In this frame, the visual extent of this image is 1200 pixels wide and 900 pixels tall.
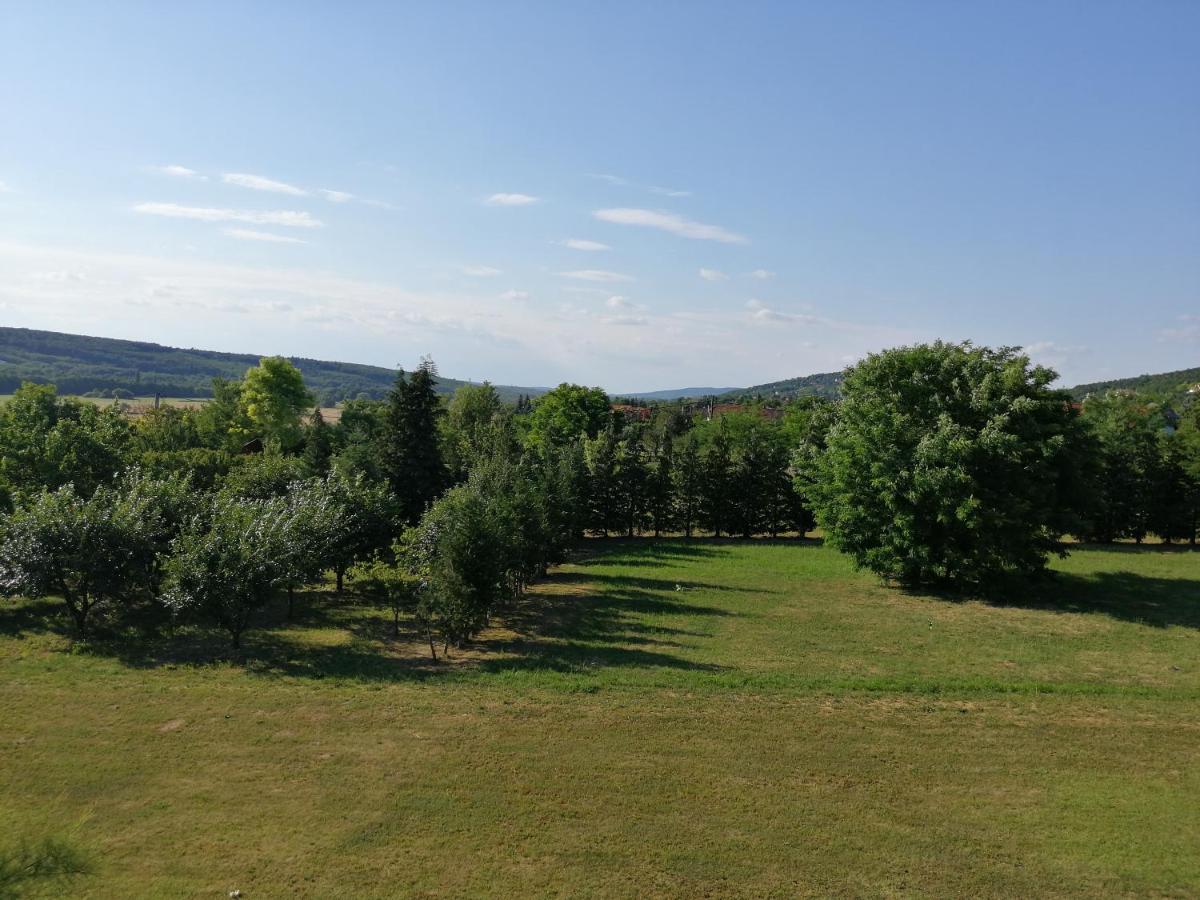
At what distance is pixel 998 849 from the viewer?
38.8 feet

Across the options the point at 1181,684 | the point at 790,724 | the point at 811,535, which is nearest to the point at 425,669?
the point at 790,724

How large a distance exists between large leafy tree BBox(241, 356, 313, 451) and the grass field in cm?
3532

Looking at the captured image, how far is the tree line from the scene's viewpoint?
22.7 metres

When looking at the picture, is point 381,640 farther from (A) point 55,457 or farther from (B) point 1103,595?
(B) point 1103,595

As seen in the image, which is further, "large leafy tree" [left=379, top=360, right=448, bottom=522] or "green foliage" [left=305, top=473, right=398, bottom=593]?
"large leafy tree" [left=379, top=360, right=448, bottom=522]

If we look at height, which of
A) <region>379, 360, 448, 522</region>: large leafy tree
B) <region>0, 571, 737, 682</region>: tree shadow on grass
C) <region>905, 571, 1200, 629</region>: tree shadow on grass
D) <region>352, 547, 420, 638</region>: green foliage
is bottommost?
<region>0, 571, 737, 682</region>: tree shadow on grass

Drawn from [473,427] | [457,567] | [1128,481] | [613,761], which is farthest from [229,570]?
[1128,481]

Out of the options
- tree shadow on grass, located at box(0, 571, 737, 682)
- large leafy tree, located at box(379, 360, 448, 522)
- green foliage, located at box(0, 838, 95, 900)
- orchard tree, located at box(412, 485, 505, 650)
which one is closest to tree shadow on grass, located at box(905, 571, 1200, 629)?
tree shadow on grass, located at box(0, 571, 737, 682)

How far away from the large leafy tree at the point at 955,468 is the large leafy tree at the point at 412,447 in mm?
19204

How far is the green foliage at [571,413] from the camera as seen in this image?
7688 centimetres

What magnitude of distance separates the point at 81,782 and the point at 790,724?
47.3 feet

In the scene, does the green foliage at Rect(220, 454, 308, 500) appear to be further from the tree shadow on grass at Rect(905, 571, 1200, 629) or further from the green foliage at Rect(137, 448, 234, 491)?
the tree shadow on grass at Rect(905, 571, 1200, 629)

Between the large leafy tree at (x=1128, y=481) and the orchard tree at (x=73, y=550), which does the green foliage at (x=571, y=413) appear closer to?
the large leafy tree at (x=1128, y=481)

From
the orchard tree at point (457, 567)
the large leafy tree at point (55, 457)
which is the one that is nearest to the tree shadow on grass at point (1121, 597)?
the orchard tree at point (457, 567)
